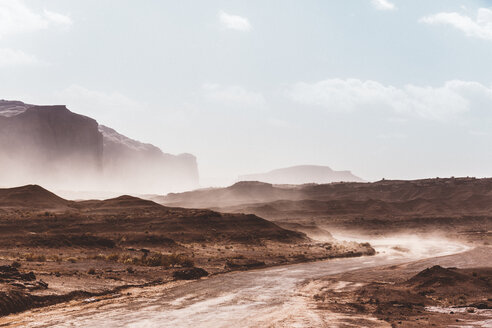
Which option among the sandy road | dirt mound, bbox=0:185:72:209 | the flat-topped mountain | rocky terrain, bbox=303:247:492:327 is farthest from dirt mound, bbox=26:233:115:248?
the flat-topped mountain

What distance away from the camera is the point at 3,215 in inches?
2480

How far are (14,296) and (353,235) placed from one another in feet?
271

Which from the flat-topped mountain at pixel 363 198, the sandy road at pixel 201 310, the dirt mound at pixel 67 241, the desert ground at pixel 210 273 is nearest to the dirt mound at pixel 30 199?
the desert ground at pixel 210 273

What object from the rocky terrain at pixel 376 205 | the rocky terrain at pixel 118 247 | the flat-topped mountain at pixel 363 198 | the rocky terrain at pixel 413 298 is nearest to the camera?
the rocky terrain at pixel 413 298

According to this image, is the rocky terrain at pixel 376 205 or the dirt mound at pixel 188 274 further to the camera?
the rocky terrain at pixel 376 205

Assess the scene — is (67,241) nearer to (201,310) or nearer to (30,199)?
(201,310)

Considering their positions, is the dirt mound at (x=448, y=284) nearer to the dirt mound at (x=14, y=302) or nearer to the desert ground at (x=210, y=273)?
the desert ground at (x=210, y=273)

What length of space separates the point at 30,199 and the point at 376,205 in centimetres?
9105

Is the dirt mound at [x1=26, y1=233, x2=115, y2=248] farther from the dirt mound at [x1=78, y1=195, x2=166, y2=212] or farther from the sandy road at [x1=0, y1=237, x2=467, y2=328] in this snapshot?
the dirt mound at [x1=78, y1=195, x2=166, y2=212]

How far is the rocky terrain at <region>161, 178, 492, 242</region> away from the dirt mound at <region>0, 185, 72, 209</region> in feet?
146

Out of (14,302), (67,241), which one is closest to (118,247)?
(67,241)

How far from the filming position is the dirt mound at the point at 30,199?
7900cm

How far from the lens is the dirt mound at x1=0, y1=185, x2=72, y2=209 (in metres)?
79.0

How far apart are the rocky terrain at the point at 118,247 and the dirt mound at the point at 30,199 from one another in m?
Result: 0.16
